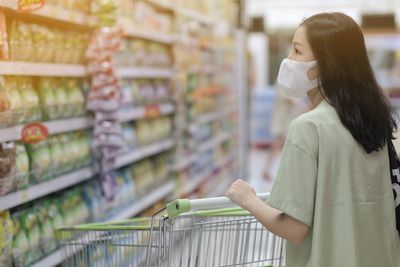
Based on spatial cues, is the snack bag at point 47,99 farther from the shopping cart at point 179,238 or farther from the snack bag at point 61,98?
the shopping cart at point 179,238

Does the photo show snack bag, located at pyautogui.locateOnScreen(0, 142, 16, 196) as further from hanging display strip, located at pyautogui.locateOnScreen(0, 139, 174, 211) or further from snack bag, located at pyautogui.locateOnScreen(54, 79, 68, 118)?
snack bag, located at pyautogui.locateOnScreen(54, 79, 68, 118)

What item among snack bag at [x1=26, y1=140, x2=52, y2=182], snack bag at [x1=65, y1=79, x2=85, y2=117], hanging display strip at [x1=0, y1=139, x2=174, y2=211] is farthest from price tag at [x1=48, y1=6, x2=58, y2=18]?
hanging display strip at [x1=0, y1=139, x2=174, y2=211]

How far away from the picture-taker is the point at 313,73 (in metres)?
2.04

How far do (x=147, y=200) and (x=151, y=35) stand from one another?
121 cm

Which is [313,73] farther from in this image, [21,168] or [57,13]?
[57,13]

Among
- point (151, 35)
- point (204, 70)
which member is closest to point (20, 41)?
point (151, 35)

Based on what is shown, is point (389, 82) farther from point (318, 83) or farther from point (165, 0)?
point (318, 83)

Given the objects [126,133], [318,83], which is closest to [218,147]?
[126,133]

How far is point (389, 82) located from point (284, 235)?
40.2ft

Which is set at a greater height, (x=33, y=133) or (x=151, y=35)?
(x=151, y=35)

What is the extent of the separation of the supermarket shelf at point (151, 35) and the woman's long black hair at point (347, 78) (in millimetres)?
2293

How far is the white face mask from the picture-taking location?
203 cm

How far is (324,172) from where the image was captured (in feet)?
6.27

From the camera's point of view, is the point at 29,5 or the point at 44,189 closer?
the point at 29,5
